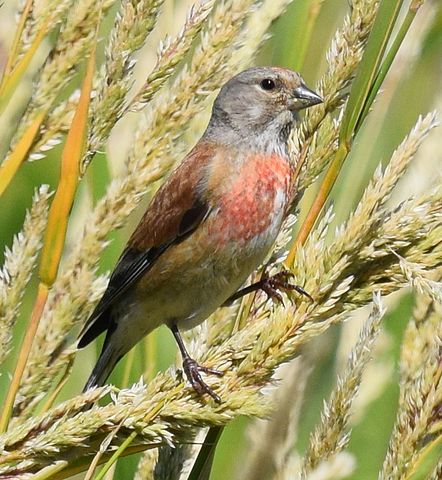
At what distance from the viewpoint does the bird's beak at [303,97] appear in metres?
2.05

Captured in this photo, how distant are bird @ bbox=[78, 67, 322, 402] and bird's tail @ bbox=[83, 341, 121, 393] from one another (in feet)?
0.44

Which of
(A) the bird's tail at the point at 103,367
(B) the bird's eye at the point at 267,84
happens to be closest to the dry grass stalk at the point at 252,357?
(A) the bird's tail at the point at 103,367

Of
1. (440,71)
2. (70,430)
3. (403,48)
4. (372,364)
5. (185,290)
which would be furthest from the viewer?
(185,290)

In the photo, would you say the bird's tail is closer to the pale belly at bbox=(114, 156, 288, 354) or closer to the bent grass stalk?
the pale belly at bbox=(114, 156, 288, 354)

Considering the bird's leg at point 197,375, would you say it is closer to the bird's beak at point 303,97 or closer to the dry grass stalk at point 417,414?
the dry grass stalk at point 417,414

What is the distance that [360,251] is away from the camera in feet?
3.96

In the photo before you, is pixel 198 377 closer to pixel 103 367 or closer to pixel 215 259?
pixel 103 367

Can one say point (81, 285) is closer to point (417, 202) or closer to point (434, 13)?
point (417, 202)

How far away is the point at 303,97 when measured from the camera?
2125 millimetres

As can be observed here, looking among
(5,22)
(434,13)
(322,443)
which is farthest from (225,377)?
(5,22)

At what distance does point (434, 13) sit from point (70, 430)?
1015 mm

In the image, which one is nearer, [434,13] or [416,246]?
[416,246]

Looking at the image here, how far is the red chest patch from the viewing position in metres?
2.08

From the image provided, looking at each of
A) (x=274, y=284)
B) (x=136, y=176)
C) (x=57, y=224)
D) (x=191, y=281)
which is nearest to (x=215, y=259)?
(x=191, y=281)
